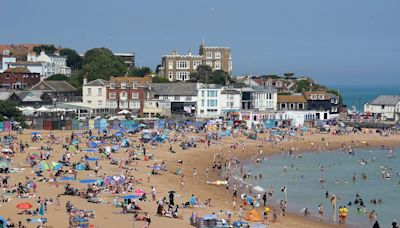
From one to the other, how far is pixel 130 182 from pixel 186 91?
39.2 m

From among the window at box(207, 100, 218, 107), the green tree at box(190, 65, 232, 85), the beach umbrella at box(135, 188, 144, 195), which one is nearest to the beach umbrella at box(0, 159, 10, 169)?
the beach umbrella at box(135, 188, 144, 195)

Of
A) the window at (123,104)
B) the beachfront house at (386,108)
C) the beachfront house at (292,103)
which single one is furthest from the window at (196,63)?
the window at (123,104)

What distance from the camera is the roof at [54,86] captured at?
7756 cm

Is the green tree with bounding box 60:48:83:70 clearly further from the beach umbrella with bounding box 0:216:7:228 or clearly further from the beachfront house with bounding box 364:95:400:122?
the beach umbrella with bounding box 0:216:7:228

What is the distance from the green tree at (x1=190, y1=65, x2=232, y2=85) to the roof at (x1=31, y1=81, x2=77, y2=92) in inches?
658

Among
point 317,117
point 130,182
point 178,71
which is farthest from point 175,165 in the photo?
point 178,71

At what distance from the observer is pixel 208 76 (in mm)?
89688

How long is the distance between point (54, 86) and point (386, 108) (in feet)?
130

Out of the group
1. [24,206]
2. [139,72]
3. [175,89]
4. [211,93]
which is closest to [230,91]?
[211,93]

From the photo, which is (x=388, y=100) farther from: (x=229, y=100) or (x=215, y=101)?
(x=215, y=101)

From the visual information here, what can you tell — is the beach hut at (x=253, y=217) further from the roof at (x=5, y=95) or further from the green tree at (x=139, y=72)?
the green tree at (x=139, y=72)

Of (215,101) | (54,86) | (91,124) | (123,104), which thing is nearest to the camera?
(91,124)

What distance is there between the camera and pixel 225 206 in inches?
1336

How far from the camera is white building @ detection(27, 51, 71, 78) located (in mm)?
101312
